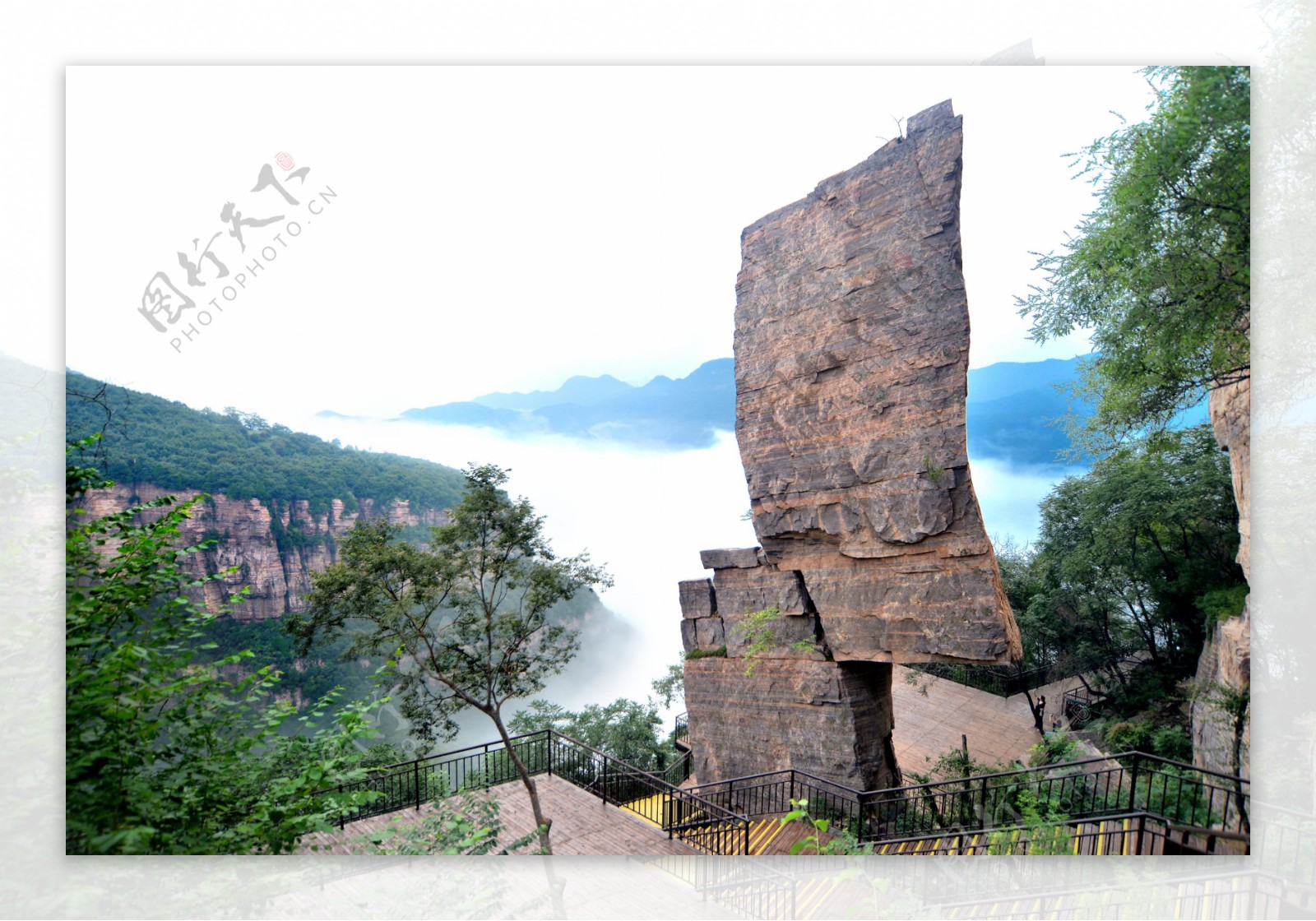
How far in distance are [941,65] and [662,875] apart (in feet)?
19.1

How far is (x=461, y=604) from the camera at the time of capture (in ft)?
19.1

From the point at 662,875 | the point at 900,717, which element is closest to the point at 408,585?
the point at 662,875

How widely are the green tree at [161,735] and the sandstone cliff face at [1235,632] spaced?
17.4 feet

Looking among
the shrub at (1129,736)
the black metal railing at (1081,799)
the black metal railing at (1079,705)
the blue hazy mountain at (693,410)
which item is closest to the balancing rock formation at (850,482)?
the black metal railing at (1081,799)

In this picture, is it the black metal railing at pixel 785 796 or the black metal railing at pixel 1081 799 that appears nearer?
the black metal railing at pixel 1081 799

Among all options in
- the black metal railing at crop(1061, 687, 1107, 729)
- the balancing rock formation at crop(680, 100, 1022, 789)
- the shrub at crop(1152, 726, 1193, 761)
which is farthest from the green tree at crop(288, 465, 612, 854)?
the black metal railing at crop(1061, 687, 1107, 729)

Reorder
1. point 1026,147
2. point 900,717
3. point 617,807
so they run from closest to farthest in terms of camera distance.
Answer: point 1026,147 < point 617,807 < point 900,717

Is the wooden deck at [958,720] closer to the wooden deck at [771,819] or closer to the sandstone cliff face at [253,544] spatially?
the wooden deck at [771,819]

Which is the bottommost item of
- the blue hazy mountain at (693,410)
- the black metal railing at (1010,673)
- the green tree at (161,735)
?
the black metal railing at (1010,673)

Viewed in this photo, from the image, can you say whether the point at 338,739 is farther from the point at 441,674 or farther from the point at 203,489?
the point at 203,489

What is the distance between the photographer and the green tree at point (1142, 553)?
19.1 feet

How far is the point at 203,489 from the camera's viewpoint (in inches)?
215

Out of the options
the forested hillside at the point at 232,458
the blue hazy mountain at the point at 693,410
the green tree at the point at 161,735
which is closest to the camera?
the green tree at the point at 161,735

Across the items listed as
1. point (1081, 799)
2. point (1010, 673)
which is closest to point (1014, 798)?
point (1081, 799)
